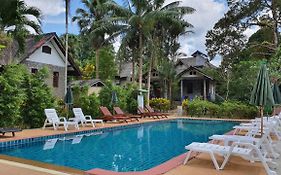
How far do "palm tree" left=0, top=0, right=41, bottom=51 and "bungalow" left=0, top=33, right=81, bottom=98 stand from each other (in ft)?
8.13

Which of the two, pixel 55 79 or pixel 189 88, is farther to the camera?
pixel 189 88

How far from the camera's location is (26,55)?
71.9 ft

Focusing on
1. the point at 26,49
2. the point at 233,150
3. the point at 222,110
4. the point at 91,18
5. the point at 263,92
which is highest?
the point at 91,18

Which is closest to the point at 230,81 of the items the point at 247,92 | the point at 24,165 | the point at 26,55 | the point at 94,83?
the point at 247,92

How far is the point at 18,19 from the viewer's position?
56.6 feet

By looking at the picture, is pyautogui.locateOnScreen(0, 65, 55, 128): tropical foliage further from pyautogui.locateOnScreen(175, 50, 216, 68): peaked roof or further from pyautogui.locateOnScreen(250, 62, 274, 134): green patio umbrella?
pyautogui.locateOnScreen(175, 50, 216, 68): peaked roof

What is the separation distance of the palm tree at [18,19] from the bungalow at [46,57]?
2478 mm

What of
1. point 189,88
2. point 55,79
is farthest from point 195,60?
point 55,79

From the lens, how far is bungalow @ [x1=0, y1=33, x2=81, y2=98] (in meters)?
21.7

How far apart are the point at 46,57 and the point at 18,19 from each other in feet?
24.1

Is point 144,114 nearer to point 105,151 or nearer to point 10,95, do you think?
point 10,95

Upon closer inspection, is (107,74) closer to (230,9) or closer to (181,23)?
(181,23)

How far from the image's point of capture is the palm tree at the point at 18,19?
16656mm

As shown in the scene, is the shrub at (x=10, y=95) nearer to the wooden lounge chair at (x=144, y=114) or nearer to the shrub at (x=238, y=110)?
the wooden lounge chair at (x=144, y=114)
